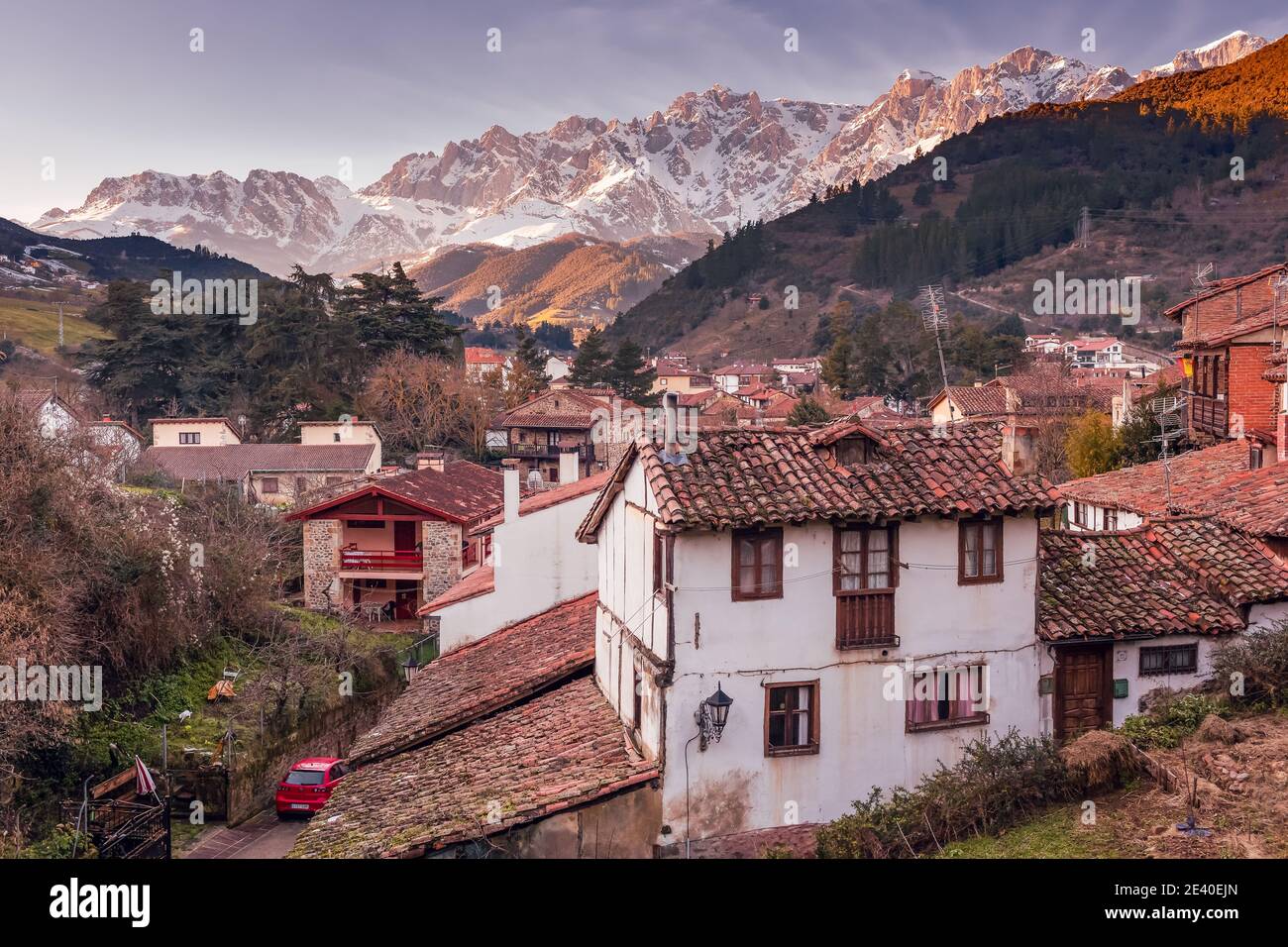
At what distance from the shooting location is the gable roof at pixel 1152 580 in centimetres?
1631

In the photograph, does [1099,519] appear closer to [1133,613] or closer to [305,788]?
[1133,613]

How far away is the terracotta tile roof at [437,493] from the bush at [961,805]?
24803 millimetres

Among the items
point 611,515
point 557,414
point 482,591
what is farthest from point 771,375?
point 611,515

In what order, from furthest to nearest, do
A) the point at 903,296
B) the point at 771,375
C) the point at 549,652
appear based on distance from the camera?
the point at 903,296 < the point at 771,375 < the point at 549,652

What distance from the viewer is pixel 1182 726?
1452cm

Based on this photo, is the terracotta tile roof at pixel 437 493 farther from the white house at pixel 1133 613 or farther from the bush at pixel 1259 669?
the bush at pixel 1259 669

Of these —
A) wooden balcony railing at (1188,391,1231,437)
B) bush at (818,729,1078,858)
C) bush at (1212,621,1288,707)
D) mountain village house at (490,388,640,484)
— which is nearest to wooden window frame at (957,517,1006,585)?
bush at (818,729,1078,858)

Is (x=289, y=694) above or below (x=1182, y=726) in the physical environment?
below

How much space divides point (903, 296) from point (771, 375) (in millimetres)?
48784

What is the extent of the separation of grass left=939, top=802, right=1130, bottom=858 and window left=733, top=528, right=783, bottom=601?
376 cm

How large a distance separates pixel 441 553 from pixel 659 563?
23.8m
